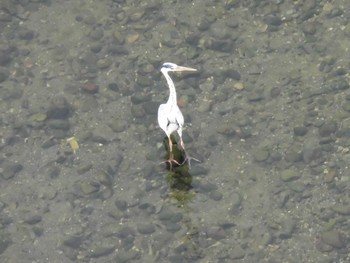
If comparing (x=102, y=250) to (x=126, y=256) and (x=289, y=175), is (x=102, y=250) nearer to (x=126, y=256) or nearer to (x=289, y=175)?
(x=126, y=256)

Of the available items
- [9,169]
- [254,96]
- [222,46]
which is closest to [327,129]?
[254,96]

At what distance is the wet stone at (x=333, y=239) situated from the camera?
8898 millimetres

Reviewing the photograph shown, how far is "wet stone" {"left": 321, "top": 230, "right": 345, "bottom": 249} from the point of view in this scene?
29.2ft

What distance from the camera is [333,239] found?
29.2 feet

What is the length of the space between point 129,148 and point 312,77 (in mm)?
2357

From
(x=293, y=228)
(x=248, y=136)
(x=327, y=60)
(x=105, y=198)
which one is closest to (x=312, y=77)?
(x=327, y=60)

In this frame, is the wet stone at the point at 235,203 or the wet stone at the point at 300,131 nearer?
the wet stone at the point at 235,203

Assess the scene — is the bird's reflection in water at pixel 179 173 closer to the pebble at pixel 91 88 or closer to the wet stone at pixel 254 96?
the wet stone at pixel 254 96

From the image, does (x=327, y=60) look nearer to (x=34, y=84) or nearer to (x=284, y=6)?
(x=284, y=6)

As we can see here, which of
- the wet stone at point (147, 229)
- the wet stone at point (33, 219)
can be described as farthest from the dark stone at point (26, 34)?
the wet stone at point (147, 229)

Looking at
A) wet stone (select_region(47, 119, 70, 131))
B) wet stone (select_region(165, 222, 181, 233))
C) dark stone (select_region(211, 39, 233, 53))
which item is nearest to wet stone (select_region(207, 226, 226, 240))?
wet stone (select_region(165, 222, 181, 233))

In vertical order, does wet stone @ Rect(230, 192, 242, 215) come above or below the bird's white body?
below

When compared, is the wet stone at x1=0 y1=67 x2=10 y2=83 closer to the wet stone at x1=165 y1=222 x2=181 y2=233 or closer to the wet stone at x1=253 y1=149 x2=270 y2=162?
the wet stone at x1=165 y1=222 x2=181 y2=233

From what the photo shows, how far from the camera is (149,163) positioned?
32.2 ft
